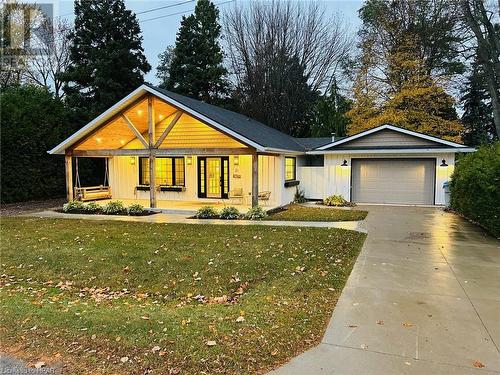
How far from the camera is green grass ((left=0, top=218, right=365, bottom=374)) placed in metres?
3.38

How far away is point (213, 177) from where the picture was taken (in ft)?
51.2

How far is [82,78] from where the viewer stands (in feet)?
72.1

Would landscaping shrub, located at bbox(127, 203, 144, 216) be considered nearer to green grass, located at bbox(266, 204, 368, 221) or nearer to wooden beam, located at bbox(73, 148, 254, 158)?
wooden beam, located at bbox(73, 148, 254, 158)

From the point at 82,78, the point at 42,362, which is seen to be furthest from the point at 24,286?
the point at 82,78

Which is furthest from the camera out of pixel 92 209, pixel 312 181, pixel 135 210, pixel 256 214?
pixel 312 181

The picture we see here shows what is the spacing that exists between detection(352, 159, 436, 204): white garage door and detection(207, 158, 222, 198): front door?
591 centimetres

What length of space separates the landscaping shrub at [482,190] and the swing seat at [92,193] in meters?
13.8

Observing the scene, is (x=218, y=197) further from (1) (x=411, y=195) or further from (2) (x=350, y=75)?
(2) (x=350, y=75)

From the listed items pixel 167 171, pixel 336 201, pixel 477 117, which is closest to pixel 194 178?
pixel 167 171

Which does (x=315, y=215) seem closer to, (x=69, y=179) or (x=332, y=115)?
(x=69, y=179)

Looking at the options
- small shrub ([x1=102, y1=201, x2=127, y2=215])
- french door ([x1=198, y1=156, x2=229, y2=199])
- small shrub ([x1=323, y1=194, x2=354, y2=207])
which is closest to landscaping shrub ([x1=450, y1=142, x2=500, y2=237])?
small shrub ([x1=323, y1=194, x2=354, y2=207])

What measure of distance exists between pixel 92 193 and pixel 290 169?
8.63 metres

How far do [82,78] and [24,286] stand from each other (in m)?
19.3

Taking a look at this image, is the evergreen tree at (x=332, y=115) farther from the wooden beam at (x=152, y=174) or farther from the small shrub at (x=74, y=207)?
the small shrub at (x=74, y=207)
